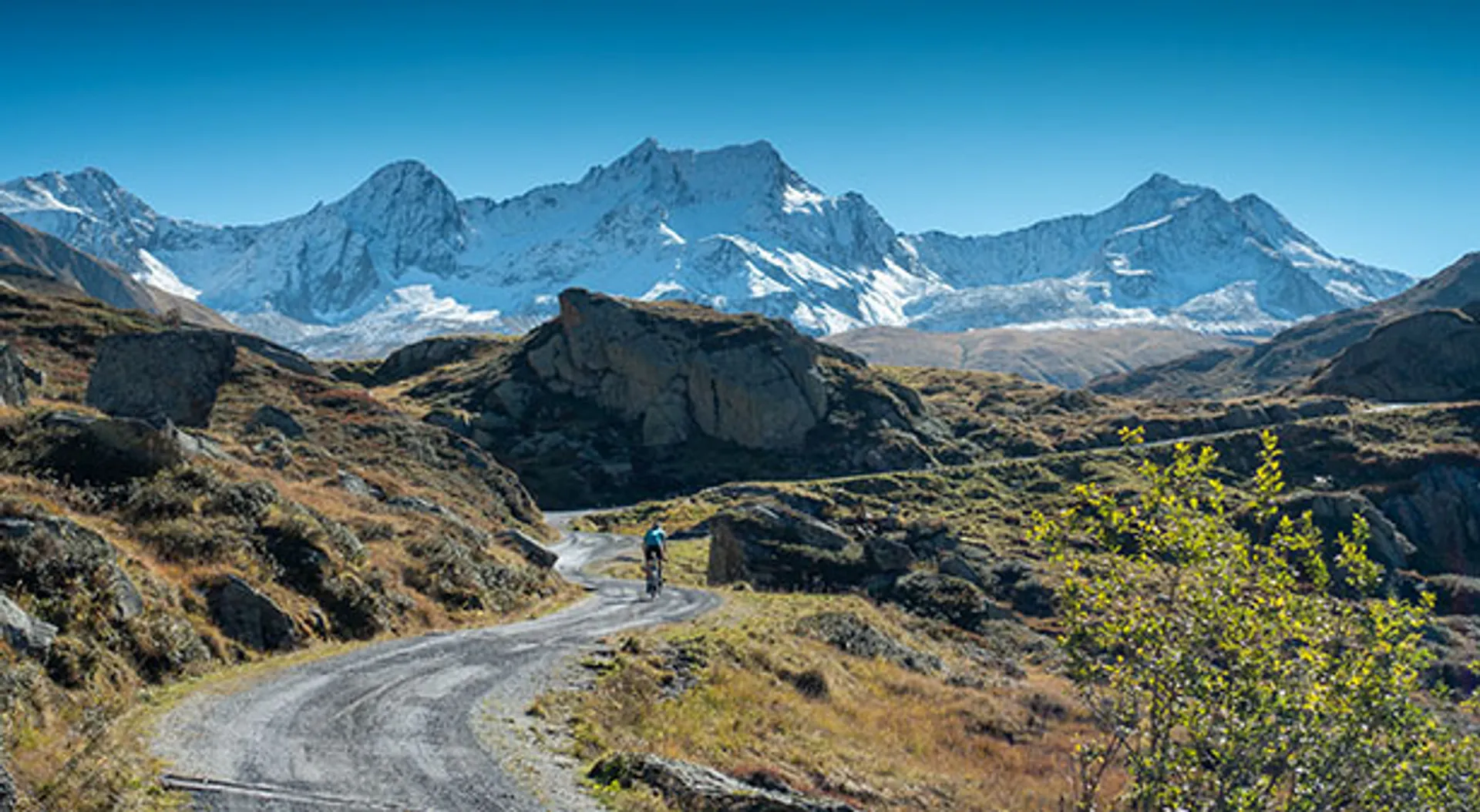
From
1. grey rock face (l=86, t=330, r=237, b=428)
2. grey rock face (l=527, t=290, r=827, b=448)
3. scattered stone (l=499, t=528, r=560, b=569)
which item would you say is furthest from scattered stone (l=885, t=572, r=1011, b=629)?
grey rock face (l=527, t=290, r=827, b=448)

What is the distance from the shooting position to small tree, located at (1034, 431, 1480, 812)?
12211mm

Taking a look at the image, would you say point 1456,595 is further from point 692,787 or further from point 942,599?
point 692,787

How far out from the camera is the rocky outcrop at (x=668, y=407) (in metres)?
118

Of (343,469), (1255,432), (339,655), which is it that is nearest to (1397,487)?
(1255,432)

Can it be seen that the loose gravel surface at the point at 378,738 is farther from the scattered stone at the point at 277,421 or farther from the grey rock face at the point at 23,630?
the scattered stone at the point at 277,421

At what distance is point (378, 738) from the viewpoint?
14148 millimetres

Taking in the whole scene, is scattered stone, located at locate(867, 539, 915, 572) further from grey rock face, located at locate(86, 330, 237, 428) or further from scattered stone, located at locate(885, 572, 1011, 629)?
grey rock face, located at locate(86, 330, 237, 428)

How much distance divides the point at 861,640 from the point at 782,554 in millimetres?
13617

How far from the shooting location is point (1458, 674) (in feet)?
183

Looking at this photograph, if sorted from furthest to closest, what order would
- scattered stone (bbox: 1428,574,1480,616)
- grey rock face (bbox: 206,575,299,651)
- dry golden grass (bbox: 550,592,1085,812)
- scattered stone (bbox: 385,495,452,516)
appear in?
scattered stone (bbox: 1428,574,1480,616) < scattered stone (bbox: 385,495,452,516) < grey rock face (bbox: 206,575,299,651) < dry golden grass (bbox: 550,592,1085,812)

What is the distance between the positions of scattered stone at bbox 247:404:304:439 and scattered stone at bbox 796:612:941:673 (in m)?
45.4

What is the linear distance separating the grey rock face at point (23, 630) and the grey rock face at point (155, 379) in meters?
46.8

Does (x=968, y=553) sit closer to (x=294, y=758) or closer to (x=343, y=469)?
(x=343, y=469)

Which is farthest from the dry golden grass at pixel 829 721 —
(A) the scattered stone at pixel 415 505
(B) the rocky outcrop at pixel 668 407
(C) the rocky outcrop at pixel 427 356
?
(C) the rocky outcrop at pixel 427 356
